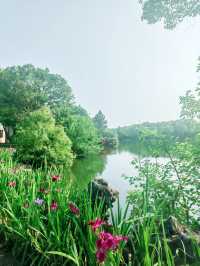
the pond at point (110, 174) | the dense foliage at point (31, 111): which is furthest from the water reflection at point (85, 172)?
the dense foliage at point (31, 111)

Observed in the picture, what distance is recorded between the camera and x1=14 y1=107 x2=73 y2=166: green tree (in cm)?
1861

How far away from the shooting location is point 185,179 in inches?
168

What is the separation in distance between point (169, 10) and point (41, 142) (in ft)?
46.3

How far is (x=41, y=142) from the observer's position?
19047 millimetres

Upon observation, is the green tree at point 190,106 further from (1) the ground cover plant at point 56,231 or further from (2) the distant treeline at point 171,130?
(1) the ground cover plant at point 56,231

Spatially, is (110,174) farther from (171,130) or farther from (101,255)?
(101,255)

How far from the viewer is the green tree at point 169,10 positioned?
7133 mm

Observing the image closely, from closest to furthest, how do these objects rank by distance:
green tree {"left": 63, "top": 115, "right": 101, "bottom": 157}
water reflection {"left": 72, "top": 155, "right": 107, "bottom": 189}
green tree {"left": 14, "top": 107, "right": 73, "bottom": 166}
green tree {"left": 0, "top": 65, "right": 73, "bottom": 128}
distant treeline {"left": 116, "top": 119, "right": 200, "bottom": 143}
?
1. distant treeline {"left": 116, "top": 119, "right": 200, "bottom": 143}
2. water reflection {"left": 72, "top": 155, "right": 107, "bottom": 189}
3. green tree {"left": 14, "top": 107, "right": 73, "bottom": 166}
4. green tree {"left": 63, "top": 115, "right": 101, "bottom": 157}
5. green tree {"left": 0, "top": 65, "right": 73, "bottom": 128}

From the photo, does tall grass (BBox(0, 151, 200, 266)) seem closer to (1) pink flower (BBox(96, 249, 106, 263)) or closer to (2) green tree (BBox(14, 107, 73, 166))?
(1) pink flower (BBox(96, 249, 106, 263))

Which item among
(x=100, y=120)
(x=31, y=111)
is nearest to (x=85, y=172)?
(x=31, y=111)

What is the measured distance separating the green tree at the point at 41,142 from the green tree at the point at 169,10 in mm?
12899

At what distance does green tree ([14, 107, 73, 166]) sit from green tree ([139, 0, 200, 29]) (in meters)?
12.9

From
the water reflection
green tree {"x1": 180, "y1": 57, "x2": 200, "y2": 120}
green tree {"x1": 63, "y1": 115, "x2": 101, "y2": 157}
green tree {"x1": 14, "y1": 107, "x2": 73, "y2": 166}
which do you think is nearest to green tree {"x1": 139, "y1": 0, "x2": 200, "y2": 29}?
green tree {"x1": 180, "y1": 57, "x2": 200, "y2": 120}

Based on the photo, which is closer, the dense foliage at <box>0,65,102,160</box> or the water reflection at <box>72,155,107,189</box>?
the water reflection at <box>72,155,107,189</box>
